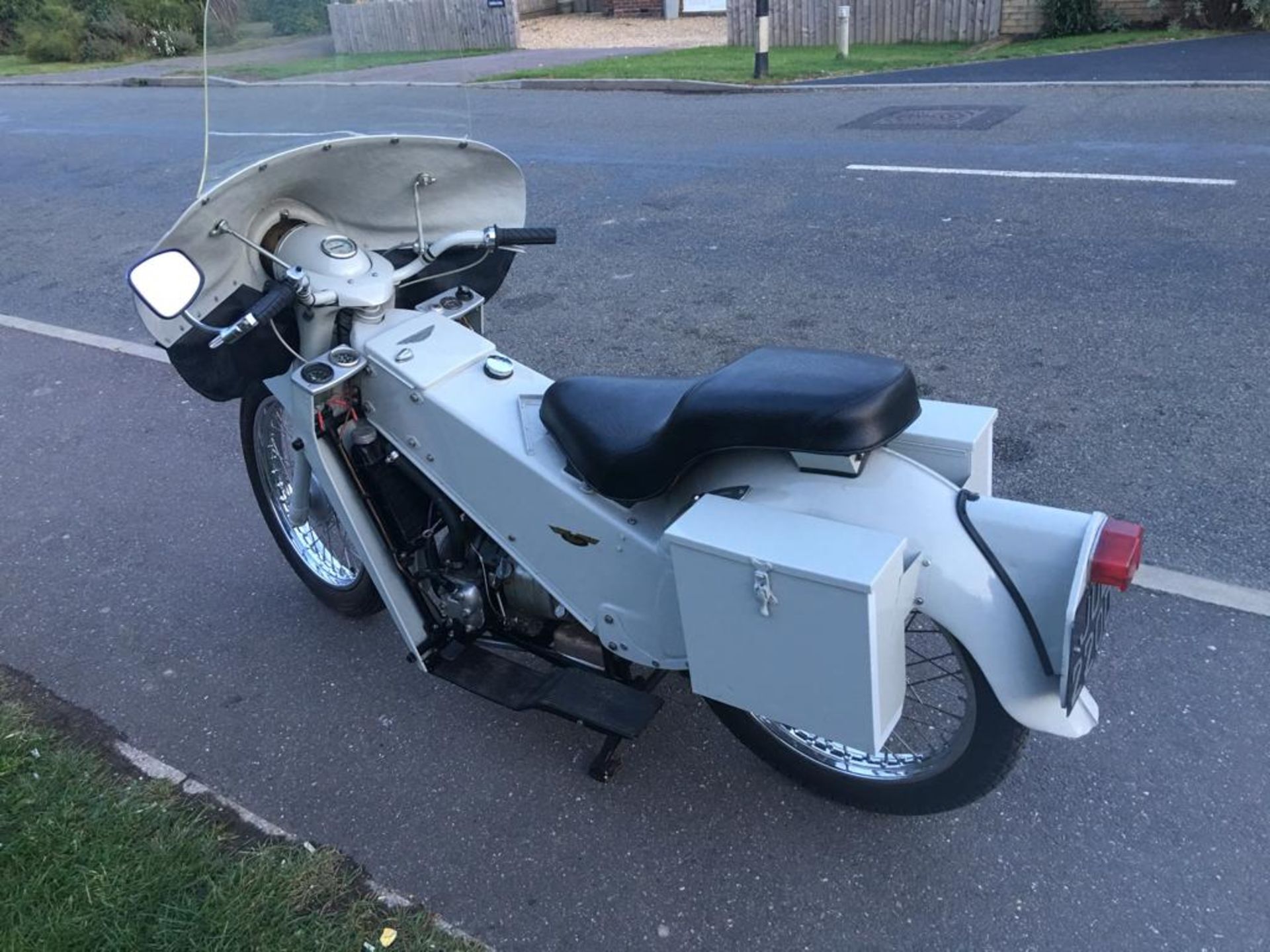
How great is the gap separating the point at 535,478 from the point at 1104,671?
1.75m

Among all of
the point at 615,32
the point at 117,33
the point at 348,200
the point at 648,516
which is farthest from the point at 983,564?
the point at 117,33

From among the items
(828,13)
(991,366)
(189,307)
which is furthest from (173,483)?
(828,13)

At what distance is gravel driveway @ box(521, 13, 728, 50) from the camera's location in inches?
816

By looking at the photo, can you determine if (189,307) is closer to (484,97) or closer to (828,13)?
(484,97)

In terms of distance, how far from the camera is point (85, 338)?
21.8 feet

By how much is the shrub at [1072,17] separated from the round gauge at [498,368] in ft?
51.5

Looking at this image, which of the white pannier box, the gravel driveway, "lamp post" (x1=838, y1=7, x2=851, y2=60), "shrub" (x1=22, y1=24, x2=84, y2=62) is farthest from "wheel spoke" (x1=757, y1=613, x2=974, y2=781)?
"shrub" (x1=22, y1=24, x2=84, y2=62)

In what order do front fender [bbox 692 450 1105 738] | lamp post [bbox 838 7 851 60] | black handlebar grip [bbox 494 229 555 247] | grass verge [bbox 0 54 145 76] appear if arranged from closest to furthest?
front fender [bbox 692 450 1105 738] < black handlebar grip [bbox 494 229 555 247] < lamp post [bbox 838 7 851 60] < grass verge [bbox 0 54 145 76]

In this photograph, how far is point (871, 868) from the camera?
2.57 m

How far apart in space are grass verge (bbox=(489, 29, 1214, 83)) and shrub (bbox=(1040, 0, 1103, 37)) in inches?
9.3

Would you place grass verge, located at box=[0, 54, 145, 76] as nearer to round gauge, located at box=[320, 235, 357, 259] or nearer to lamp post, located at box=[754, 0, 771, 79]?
lamp post, located at box=[754, 0, 771, 79]

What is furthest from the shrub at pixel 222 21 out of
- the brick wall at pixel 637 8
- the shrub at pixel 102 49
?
the shrub at pixel 102 49

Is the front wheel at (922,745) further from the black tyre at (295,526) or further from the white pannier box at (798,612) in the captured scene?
the black tyre at (295,526)

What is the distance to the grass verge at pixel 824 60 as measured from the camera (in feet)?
47.5
